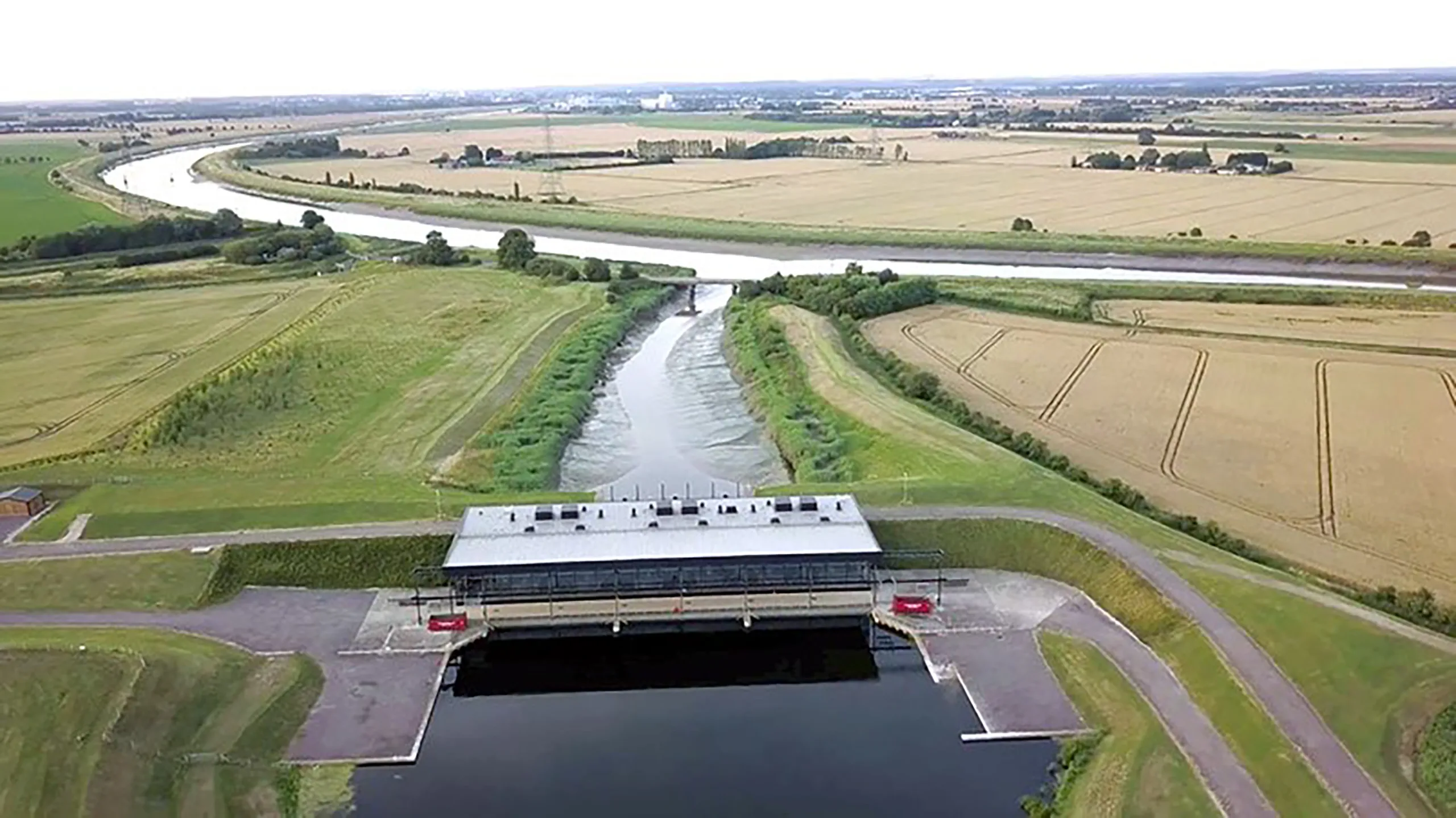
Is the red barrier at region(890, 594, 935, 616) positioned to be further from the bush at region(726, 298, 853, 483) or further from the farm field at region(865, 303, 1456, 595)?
the farm field at region(865, 303, 1456, 595)

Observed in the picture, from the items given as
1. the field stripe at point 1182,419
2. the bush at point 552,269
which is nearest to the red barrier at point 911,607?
the field stripe at point 1182,419

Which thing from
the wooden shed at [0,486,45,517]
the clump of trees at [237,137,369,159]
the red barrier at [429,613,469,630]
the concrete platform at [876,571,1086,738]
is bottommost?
the concrete platform at [876,571,1086,738]

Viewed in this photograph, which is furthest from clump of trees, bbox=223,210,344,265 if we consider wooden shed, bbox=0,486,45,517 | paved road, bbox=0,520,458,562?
paved road, bbox=0,520,458,562

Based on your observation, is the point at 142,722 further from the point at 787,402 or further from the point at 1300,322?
the point at 1300,322

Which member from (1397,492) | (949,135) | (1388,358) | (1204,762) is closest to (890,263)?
(1388,358)

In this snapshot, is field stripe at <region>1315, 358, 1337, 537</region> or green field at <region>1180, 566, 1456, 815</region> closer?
green field at <region>1180, 566, 1456, 815</region>

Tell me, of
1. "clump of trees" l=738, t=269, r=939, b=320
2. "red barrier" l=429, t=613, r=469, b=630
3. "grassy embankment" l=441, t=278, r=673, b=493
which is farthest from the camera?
"clump of trees" l=738, t=269, r=939, b=320

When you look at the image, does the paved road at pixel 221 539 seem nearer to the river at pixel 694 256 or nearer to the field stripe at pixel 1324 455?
the field stripe at pixel 1324 455
